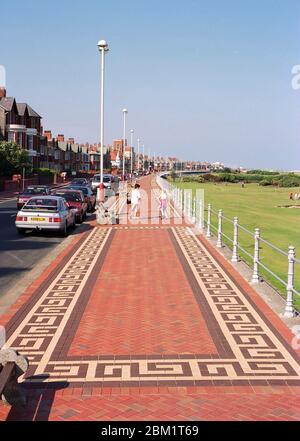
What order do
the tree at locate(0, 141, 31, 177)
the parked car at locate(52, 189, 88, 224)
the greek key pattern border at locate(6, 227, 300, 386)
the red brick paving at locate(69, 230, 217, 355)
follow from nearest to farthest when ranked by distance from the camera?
the greek key pattern border at locate(6, 227, 300, 386) → the red brick paving at locate(69, 230, 217, 355) → the parked car at locate(52, 189, 88, 224) → the tree at locate(0, 141, 31, 177)

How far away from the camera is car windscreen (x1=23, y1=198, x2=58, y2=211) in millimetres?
19562

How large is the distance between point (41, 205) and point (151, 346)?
42.2ft

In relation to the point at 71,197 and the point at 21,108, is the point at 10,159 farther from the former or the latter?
the point at 71,197

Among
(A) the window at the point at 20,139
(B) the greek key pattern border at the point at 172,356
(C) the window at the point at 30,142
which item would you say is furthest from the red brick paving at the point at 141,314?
(C) the window at the point at 30,142

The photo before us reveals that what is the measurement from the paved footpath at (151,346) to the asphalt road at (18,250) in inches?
29.3

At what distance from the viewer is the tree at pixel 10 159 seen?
2153 inches

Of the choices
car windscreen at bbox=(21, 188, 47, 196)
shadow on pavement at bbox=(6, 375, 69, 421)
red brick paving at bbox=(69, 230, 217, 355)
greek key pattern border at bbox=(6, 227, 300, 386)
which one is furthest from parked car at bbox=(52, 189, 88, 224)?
shadow on pavement at bbox=(6, 375, 69, 421)

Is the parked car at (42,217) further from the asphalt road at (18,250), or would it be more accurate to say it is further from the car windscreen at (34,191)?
the car windscreen at (34,191)

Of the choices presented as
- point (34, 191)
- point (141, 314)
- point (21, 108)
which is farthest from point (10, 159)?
point (141, 314)

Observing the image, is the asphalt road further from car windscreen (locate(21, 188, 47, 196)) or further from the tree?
the tree

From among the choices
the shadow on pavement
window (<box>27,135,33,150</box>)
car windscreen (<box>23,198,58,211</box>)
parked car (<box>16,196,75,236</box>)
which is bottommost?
the shadow on pavement

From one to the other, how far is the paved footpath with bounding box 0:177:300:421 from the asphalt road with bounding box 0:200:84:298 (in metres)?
0.75

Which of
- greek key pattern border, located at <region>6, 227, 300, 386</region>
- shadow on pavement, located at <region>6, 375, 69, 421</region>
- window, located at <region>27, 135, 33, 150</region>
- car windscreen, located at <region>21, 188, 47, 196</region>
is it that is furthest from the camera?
window, located at <region>27, 135, 33, 150</region>

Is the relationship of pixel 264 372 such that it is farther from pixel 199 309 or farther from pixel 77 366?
pixel 199 309
